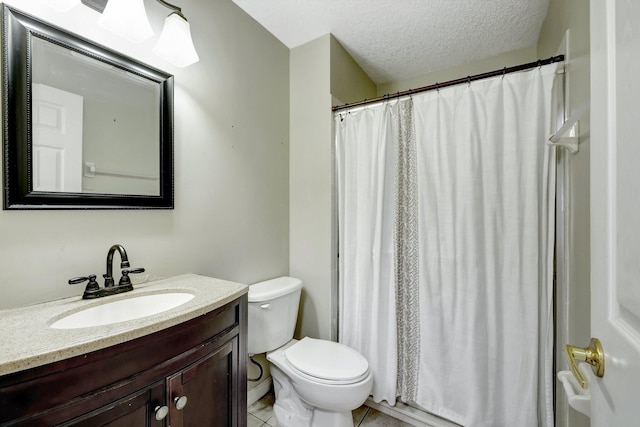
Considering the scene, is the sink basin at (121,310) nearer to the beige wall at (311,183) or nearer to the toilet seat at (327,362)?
the toilet seat at (327,362)

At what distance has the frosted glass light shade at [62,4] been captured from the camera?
0.87 metres

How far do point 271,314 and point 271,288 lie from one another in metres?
0.15

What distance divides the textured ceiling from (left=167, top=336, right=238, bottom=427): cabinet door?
6.25 ft

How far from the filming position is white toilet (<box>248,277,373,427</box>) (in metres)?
1.28

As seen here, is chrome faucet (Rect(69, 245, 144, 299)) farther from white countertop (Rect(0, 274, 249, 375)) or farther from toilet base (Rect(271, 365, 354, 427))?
toilet base (Rect(271, 365, 354, 427))

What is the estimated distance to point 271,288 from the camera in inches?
63.0

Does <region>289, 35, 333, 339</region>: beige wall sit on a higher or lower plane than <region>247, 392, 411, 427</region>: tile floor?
higher

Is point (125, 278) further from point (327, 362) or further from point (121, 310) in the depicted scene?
point (327, 362)

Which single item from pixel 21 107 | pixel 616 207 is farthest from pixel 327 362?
pixel 21 107

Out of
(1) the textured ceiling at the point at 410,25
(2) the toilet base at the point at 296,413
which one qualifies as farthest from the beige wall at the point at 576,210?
(2) the toilet base at the point at 296,413

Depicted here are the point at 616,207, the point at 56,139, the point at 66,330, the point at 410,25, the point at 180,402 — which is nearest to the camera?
the point at 616,207

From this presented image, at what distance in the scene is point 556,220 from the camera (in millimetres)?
1299

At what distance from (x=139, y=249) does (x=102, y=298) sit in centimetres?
24

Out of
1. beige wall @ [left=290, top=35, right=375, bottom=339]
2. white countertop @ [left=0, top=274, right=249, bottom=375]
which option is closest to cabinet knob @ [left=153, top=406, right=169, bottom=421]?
white countertop @ [left=0, top=274, right=249, bottom=375]
